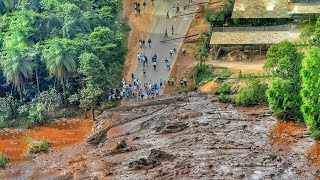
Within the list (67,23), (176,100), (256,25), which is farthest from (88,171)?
(256,25)

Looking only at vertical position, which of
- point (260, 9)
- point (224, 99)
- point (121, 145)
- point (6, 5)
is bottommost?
point (121, 145)

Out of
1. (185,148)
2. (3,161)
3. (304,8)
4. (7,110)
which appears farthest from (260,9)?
(3,161)

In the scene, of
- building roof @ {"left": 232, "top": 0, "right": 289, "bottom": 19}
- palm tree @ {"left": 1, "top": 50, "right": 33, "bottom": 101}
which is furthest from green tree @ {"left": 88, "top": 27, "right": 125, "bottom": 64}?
building roof @ {"left": 232, "top": 0, "right": 289, "bottom": 19}

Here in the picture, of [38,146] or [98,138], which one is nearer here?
[38,146]

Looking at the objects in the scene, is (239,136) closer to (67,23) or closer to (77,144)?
(77,144)

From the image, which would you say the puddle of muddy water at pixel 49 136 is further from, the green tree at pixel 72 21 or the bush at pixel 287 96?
the bush at pixel 287 96

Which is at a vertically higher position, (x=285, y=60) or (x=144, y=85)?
(x=285, y=60)

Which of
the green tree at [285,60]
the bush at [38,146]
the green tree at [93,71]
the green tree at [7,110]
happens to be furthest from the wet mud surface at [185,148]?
the green tree at [7,110]

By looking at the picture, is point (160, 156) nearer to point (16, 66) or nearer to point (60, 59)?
point (60, 59)
